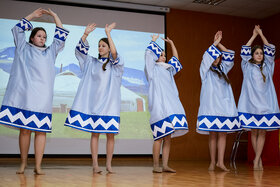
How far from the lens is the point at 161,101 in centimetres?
391

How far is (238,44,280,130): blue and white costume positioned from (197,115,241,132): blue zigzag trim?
1.18ft

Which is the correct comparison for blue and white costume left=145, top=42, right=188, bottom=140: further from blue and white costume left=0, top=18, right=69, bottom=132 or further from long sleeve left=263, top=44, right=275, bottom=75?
long sleeve left=263, top=44, right=275, bottom=75

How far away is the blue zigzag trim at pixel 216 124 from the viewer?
418 centimetres

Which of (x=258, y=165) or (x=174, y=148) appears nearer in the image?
(x=258, y=165)

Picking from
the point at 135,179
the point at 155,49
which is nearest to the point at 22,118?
the point at 135,179

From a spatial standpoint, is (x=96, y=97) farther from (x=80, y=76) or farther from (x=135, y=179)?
(x=80, y=76)

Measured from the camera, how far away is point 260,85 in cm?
455

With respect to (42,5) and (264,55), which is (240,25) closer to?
(264,55)

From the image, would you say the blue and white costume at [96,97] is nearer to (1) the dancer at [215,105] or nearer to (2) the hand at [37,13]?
(2) the hand at [37,13]

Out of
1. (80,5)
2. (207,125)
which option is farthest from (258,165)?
(80,5)


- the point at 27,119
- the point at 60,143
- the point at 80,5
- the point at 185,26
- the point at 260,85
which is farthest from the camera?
the point at 185,26

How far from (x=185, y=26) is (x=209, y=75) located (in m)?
2.97

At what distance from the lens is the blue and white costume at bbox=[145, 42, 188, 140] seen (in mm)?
A: 3822

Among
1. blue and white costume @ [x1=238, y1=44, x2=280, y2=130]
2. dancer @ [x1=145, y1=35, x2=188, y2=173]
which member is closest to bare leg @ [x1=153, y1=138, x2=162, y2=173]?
dancer @ [x1=145, y1=35, x2=188, y2=173]
